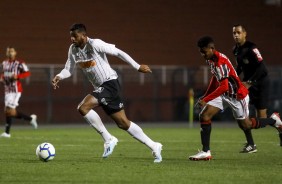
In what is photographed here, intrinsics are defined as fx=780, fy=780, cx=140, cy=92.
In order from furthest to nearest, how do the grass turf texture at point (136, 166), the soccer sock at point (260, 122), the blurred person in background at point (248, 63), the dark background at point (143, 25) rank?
the dark background at point (143, 25)
the blurred person in background at point (248, 63)
the soccer sock at point (260, 122)
the grass turf texture at point (136, 166)

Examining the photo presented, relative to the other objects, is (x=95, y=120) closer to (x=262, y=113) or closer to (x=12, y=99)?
(x=262, y=113)

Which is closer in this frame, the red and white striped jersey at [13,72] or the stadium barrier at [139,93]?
the red and white striped jersey at [13,72]

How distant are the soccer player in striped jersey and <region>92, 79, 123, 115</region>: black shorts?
132cm

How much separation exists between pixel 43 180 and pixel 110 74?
133 inches

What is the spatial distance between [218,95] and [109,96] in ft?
5.77

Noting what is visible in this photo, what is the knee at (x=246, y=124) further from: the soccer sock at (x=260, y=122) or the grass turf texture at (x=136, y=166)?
the grass turf texture at (x=136, y=166)

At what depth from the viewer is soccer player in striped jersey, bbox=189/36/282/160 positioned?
12.4m

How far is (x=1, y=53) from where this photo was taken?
29.4m

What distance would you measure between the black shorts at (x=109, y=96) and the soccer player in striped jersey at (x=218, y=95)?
1.32 meters

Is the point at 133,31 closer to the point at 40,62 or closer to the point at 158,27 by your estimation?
the point at 158,27

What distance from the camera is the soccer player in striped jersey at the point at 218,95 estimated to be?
1245cm

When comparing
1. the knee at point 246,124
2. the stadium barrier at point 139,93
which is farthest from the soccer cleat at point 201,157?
the stadium barrier at point 139,93

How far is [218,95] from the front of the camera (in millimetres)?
12508

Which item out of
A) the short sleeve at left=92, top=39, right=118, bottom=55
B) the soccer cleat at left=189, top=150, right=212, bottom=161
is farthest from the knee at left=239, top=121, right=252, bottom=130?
the short sleeve at left=92, top=39, right=118, bottom=55
